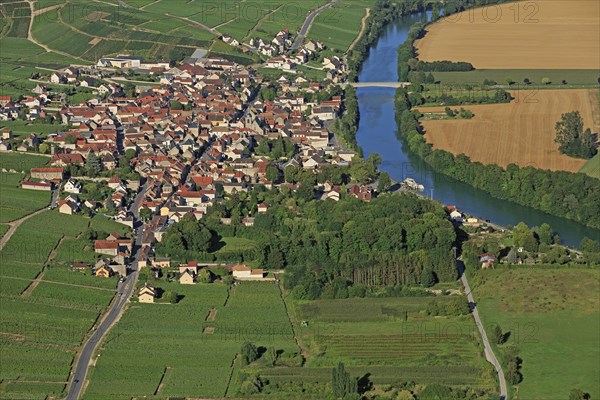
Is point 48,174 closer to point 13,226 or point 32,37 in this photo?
point 13,226

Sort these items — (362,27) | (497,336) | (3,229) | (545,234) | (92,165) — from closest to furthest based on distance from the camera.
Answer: (497,336) < (545,234) < (3,229) < (92,165) < (362,27)

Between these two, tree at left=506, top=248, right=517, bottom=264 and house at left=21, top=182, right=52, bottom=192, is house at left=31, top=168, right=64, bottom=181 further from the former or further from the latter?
tree at left=506, top=248, right=517, bottom=264

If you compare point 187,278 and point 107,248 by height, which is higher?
point 107,248

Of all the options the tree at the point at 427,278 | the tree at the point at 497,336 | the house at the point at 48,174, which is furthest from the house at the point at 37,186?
the tree at the point at 497,336

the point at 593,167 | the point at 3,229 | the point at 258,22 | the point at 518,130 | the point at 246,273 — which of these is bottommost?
the point at 258,22

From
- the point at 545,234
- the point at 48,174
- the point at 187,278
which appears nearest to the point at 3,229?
the point at 48,174

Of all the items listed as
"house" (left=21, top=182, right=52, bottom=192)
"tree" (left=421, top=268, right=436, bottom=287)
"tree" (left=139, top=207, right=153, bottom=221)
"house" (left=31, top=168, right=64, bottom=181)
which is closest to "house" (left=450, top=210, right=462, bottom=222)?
"tree" (left=421, top=268, right=436, bottom=287)

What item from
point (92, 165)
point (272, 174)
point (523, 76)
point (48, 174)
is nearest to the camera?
point (48, 174)

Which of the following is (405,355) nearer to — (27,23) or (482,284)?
(482,284)
